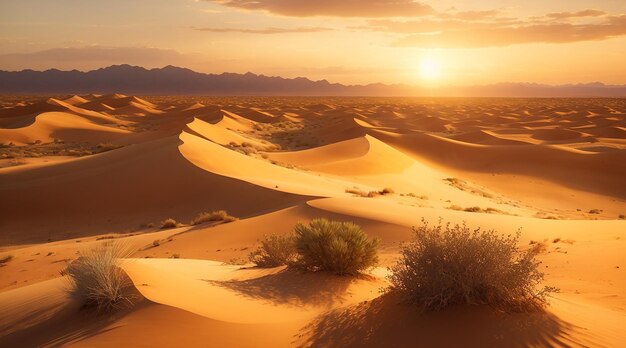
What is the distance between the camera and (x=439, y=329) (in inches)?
212

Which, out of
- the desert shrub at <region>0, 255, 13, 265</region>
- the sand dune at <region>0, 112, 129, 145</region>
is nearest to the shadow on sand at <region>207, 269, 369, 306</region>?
the desert shrub at <region>0, 255, 13, 265</region>

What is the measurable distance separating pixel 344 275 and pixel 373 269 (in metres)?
0.57

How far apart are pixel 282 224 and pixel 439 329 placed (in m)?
8.16

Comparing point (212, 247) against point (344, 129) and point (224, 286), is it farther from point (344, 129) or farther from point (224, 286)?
point (344, 129)

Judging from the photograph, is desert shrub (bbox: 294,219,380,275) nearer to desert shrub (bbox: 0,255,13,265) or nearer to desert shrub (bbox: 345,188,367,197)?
desert shrub (bbox: 0,255,13,265)

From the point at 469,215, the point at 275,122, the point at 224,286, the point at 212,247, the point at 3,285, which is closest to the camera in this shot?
the point at 224,286

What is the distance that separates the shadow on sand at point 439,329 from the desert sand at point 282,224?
0.06 feet

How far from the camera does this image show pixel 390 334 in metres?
5.46

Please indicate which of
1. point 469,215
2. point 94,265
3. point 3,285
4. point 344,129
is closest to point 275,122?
point 344,129

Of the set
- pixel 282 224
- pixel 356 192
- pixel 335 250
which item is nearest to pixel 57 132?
pixel 356 192

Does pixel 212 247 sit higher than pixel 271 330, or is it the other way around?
pixel 271 330

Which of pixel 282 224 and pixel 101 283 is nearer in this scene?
pixel 101 283

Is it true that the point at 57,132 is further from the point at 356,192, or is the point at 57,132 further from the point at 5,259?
the point at 5,259

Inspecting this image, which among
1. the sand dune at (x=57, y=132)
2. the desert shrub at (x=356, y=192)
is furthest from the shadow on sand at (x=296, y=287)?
the sand dune at (x=57, y=132)
